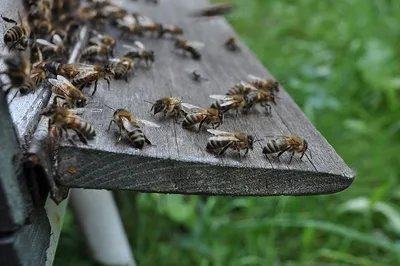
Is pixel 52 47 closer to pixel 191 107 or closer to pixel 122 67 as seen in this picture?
pixel 122 67

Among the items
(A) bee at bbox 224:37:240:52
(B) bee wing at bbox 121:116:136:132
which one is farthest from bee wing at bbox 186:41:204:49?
(B) bee wing at bbox 121:116:136:132

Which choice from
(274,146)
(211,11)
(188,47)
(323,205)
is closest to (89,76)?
(274,146)

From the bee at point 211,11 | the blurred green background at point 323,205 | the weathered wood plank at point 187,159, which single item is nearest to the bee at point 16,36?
the weathered wood plank at point 187,159

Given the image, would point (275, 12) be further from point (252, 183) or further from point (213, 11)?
point (252, 183)

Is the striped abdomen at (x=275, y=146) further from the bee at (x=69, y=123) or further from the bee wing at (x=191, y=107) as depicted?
the bee at (x=69, y=123)

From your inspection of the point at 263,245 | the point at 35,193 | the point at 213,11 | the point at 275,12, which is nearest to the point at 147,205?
the point at 263,245
